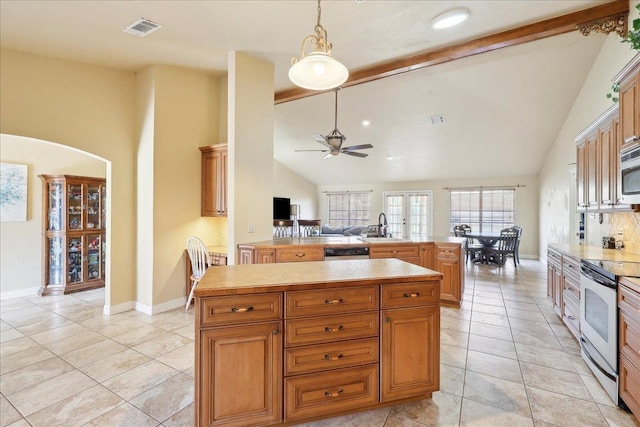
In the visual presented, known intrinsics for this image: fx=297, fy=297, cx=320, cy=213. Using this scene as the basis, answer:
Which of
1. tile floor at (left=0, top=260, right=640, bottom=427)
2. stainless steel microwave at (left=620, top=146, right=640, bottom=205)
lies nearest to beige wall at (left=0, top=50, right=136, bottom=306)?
tile floor at (left=0, top=260, right=640, bottom=427)

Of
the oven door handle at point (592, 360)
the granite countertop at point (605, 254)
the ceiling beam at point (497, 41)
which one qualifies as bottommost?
the oven door handle at point (592, 360)

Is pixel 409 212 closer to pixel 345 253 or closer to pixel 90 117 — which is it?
pixel 345 253

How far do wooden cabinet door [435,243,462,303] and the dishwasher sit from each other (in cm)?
106

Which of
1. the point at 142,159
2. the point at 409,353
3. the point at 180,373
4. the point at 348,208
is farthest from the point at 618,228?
the point at 348,208

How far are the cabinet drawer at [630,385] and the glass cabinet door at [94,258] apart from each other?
6525 mm

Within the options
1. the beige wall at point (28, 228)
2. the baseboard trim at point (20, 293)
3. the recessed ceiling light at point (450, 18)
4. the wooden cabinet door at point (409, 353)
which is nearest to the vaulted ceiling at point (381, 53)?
the recessed ceiling light at point (450, 18)

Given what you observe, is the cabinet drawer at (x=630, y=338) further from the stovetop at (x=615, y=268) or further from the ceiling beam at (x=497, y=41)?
the ceiling beam at (x=497, y=41)

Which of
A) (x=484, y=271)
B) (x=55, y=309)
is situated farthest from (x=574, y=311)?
(x=55, y=309)

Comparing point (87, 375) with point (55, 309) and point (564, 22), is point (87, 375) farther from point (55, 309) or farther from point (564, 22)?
point (564, 22)

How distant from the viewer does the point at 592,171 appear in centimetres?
325

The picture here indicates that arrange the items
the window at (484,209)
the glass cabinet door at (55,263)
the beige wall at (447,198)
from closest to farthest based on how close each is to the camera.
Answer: the glass cabinet door at (55,263) → the beige wall at (447,198) → the window at (484,209)

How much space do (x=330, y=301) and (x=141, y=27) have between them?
3.29 m

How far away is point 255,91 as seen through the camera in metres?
3.81

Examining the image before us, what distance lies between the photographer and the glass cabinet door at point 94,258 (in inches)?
195
